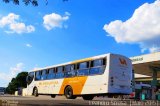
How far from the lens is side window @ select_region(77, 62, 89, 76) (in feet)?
75.9

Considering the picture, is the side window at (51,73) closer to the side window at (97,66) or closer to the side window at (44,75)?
the side window at (44,75)

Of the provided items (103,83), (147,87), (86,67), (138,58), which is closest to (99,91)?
(103,83)

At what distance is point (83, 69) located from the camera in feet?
77.2

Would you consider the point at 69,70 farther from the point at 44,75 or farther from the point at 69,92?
the point at 44,75

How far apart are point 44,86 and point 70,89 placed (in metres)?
5.35

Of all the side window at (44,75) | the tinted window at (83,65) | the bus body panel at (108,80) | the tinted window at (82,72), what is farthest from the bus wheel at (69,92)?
the side window at (44,75)

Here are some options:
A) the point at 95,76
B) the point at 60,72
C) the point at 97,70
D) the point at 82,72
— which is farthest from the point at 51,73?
the point at 97,70

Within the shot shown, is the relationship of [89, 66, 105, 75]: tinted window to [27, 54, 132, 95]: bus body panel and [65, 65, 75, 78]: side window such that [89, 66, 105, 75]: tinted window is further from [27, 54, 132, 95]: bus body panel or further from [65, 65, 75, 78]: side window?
[65, 65, 75, 78]: side window

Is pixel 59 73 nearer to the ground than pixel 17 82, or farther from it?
nearer to the ground

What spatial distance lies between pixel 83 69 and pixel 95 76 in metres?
1.57

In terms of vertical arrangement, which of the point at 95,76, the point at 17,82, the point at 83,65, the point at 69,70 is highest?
the point at 17,82

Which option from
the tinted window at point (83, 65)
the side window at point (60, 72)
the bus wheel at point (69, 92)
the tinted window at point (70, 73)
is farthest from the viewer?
the side window at point (60, 72)

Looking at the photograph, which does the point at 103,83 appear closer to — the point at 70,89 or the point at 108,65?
the point at 108,65

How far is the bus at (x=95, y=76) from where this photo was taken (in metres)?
21.6
